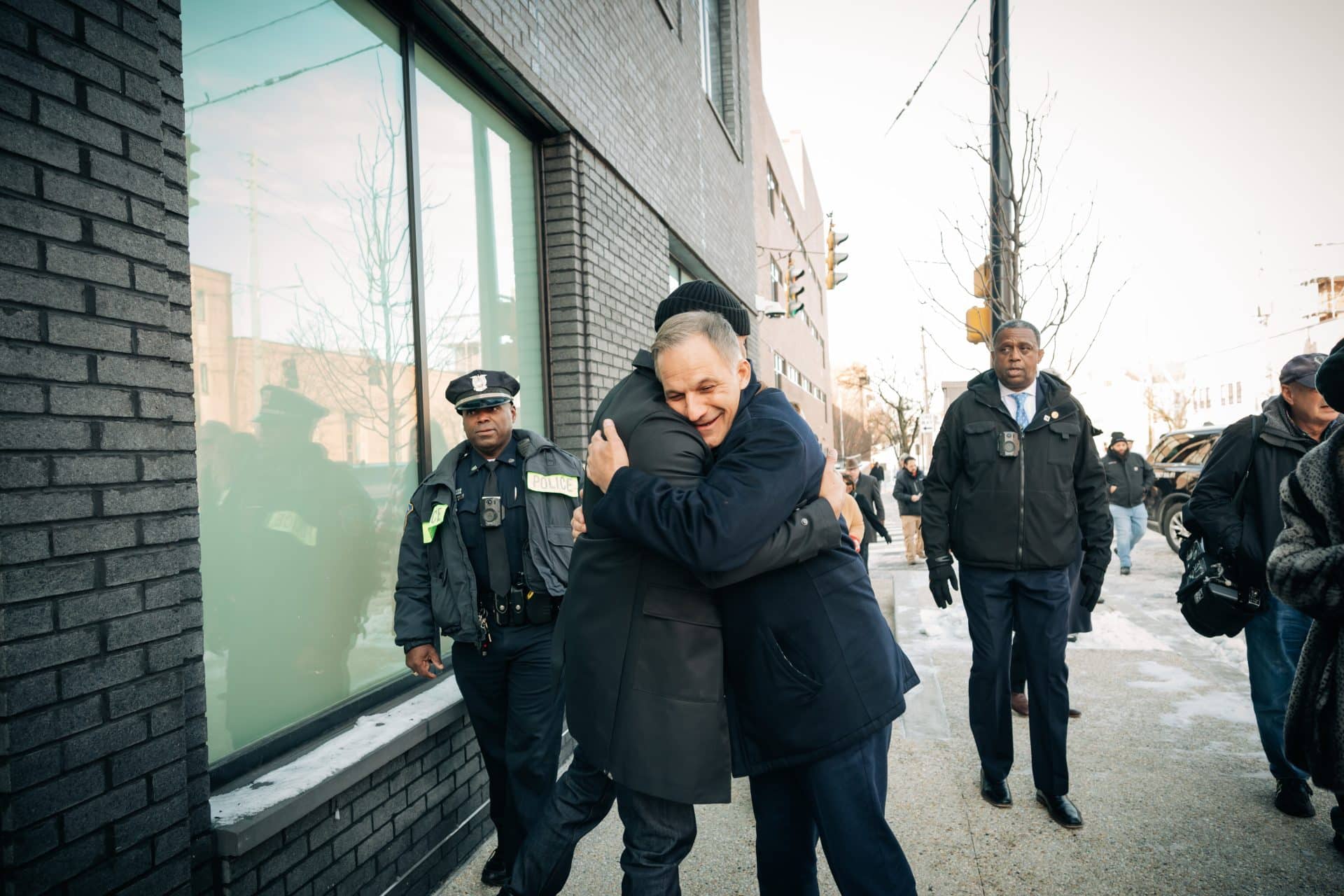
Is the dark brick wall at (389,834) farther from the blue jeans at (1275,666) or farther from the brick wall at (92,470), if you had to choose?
the blue jeans at (1275,666)

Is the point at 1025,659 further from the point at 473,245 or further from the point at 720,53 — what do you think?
the point at 720,53

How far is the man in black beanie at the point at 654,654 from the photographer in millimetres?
1935

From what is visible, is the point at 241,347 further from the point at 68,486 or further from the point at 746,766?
the point at 746,766

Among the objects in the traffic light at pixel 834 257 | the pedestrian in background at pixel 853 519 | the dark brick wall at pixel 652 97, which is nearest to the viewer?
the pedestrian in background at pixel 853 519

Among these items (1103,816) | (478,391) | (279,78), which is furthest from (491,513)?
(1103,816)

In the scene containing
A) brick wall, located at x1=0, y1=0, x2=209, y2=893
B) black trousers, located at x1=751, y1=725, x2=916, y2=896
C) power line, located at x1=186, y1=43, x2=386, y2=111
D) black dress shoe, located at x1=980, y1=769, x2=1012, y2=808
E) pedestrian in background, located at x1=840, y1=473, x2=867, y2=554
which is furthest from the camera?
black dress shoe, located at x1=980, y1=769, x2=1012, y2=808

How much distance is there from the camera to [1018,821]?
3.45 metres

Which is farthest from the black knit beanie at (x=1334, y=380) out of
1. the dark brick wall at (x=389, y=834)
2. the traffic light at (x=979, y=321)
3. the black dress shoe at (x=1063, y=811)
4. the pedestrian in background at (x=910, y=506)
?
the pedestrian in background at (x=910, y=506)

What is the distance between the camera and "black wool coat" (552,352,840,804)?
193 cm

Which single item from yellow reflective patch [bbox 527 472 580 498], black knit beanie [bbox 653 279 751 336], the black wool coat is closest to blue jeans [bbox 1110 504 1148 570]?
yellow reflective patch [bbox 527 472 580 498]

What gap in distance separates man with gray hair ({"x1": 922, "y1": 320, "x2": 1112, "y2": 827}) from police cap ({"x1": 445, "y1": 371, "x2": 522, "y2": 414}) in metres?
2.07

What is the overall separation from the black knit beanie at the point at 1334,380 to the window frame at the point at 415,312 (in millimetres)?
3182

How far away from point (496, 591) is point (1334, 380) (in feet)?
9.27

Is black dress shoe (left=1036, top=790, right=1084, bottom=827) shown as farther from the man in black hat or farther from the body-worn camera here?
the man in black hat
